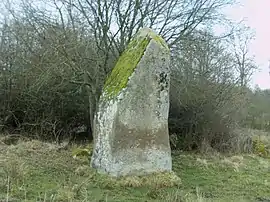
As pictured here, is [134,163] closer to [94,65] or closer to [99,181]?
[99,181]

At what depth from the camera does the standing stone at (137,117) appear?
9414mm

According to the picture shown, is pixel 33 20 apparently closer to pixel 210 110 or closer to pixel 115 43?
pixel 115 43

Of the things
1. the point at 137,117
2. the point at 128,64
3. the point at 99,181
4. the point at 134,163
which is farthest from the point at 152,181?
the point at 128,64

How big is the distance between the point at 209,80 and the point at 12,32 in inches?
287

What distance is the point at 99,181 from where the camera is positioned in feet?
29.8

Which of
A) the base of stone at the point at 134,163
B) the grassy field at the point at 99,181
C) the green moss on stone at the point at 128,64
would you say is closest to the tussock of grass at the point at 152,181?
the grassy field at the point at 99,181

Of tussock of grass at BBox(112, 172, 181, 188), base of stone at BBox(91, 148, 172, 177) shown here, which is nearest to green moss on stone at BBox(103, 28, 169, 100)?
base of stone at BBox(91, 148, 172, 177)

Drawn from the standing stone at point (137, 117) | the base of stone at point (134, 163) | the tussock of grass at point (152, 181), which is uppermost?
the standing stone at point (137, 117)

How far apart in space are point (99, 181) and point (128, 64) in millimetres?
2795

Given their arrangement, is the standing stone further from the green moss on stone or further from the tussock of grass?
the tussock of grass

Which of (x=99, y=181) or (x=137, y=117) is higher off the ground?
(x=137, y=117)

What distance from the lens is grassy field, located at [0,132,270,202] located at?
7.32 metres

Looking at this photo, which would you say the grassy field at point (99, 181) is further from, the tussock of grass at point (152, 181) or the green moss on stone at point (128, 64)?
the green moss on stone at point (128, 64)

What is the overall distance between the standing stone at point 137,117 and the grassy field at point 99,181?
1.45 ft
